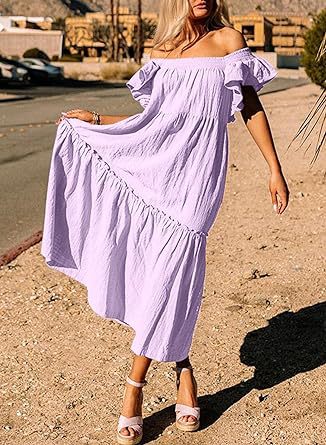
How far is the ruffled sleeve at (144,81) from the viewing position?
134 inches

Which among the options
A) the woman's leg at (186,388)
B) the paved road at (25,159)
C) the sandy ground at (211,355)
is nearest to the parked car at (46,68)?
the paved road at (25,159)

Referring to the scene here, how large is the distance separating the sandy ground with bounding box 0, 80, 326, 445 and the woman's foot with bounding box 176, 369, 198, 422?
11 centimetres

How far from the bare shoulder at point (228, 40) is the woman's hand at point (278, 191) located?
1.71 feet

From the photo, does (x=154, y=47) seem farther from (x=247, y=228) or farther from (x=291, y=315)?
(x=247, y=228)

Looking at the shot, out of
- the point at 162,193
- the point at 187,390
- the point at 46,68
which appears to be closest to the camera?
the point at 162,193

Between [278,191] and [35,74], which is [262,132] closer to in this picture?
[278,191]

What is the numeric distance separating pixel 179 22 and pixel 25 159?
349 inches

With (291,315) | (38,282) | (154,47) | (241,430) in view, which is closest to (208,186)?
(154,47)

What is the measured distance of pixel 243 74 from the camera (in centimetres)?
331

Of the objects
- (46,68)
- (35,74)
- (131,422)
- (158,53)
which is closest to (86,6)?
(46,68)

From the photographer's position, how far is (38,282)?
18.8 ft

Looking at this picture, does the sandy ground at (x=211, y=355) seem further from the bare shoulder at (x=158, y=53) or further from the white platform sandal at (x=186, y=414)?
the bare shoulder at (x=158, y=53)

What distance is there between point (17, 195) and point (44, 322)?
179 inches

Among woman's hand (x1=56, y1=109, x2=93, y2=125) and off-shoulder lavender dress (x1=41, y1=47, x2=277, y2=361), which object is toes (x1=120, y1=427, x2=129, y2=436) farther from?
woman's hand (x1=56, y1=109, x2=93, y2=125)
